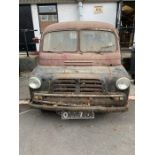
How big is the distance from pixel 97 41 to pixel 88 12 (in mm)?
5327

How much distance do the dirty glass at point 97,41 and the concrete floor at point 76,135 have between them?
143 centimetres

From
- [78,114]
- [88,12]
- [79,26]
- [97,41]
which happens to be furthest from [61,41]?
[88,12]

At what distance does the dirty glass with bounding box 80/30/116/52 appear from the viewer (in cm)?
445

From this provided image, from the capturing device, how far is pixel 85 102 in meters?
3.69

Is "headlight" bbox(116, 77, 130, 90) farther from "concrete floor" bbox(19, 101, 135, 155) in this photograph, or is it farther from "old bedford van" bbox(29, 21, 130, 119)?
"concrete floor" bbox(19, 101, 135, 155)

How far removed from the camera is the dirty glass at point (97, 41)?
4445mm

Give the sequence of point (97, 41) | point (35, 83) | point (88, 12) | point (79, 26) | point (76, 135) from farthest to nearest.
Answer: point (88, 12) < point (79, 26) < point (97, 41) < point (35, 83) < point (76, 135)

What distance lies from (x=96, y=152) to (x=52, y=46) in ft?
8.00

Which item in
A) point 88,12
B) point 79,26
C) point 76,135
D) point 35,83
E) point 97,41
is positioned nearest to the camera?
point 76,135

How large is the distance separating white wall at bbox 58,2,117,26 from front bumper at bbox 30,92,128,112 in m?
6.35

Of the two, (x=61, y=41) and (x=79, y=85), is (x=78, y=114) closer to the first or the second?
(x=79, y=85)

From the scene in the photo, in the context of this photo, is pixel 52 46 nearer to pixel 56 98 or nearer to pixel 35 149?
pixel 56 98

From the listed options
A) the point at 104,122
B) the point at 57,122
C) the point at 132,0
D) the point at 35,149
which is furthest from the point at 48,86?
the point at 132,0

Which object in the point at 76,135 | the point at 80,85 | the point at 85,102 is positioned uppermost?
the point at 80,85
